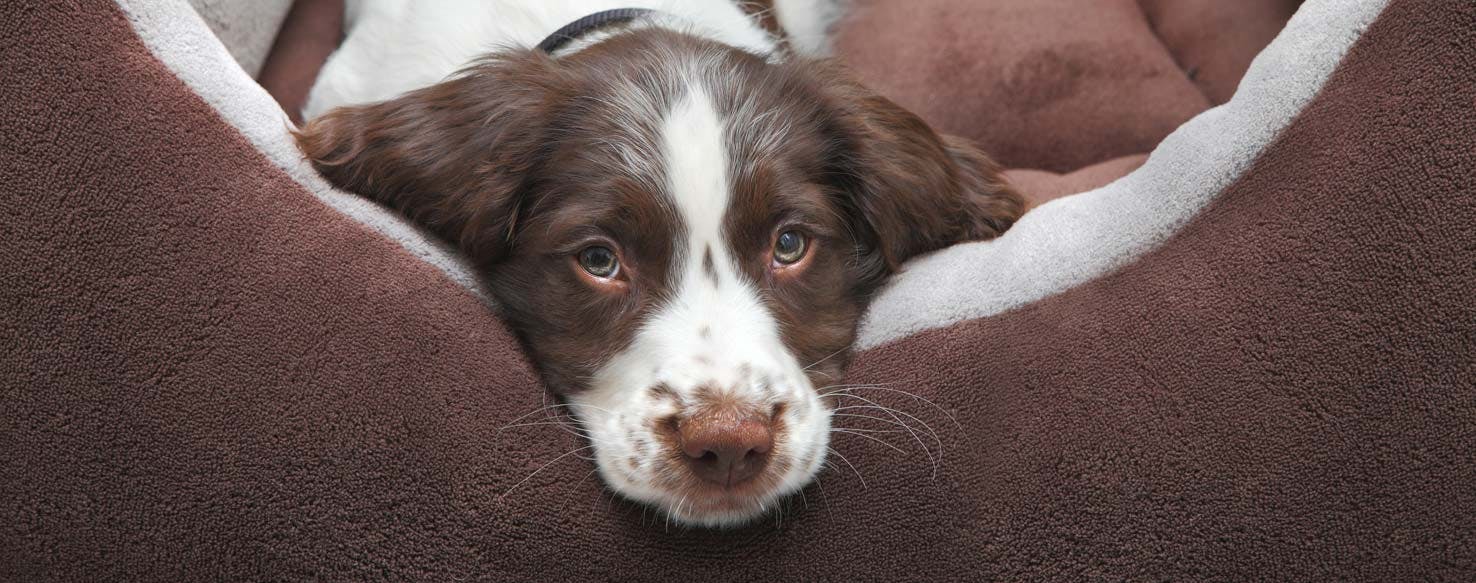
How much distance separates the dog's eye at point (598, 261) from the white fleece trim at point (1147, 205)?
18.8 inches

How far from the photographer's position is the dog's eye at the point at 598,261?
6.51ft

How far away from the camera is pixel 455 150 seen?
208cm

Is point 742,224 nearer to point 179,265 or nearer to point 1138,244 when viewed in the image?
point 1138,244

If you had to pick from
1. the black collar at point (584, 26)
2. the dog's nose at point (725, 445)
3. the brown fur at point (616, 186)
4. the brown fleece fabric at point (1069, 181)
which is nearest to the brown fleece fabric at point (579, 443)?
Result: the dog's nose at point (725, 445)

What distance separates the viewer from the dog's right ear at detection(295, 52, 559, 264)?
204 cm

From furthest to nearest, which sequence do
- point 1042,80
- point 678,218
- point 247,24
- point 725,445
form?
1. point 1042,80
2. point 247,24
3. point 678,218
4. point 725,445

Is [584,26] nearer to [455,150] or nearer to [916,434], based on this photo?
[455,150]

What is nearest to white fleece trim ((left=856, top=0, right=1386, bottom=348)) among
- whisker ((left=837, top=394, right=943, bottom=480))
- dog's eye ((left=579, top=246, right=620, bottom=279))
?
whisker ((left=837, top=394, right=943, bottom=480))

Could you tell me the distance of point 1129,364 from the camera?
1.78m

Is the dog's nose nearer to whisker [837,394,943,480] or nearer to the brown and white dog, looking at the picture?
the brown and white dog

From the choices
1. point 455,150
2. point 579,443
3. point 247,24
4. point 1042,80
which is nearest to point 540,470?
point 579,443

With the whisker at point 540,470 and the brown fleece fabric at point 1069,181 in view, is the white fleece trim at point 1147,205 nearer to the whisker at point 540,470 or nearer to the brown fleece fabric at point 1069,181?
the brown fleece fabric at point 1069,181

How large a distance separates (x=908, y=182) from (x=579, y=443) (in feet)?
2.75

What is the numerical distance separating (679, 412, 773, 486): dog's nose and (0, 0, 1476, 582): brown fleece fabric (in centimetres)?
11
